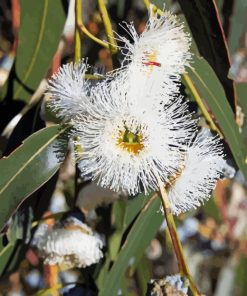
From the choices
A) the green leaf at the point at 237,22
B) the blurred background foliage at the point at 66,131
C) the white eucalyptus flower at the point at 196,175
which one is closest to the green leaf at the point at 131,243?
the blurred background foliage at the point at 66,131

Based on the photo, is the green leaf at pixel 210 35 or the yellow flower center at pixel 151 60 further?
the green leaf at pixel 210 35

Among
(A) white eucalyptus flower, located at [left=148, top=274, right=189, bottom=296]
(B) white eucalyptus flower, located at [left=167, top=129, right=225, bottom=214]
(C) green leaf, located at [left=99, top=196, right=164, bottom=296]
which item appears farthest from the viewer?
(C) green leaf, located at [left=99, top=196, right=164, bottom=296]

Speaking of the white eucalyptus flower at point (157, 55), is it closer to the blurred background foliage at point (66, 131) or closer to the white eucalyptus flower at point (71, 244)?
the blurred background foliage at point (66, 131)

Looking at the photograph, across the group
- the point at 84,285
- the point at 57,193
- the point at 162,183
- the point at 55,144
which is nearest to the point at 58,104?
the point at 55,144

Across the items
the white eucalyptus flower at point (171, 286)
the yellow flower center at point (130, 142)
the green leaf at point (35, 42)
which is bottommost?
the white eucalyptus flower at point (171, 286)

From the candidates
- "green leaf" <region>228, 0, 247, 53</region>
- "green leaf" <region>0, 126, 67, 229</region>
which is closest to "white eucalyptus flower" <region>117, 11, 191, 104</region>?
"green leaf" <region>0, 126, 67, 229</region>

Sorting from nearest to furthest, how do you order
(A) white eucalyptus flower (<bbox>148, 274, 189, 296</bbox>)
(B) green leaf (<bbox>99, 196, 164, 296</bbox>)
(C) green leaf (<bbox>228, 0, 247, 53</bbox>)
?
(A) white eucalyptus flower (<bbox>148, 274, 189, 296</bbox>) → (B) green leaf (<bbox>99, 196, 164, 296</bbox>) → (C) green leaf (<bbox>228, 0, 247, 53</bbox>)

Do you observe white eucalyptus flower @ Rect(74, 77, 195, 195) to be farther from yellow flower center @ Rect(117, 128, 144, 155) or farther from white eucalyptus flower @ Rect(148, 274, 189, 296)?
white eucalyptus flower @ Rect(148, 274, 189, 296)

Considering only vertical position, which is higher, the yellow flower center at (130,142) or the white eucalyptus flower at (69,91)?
the white eucalyptus flower at (69,91)
